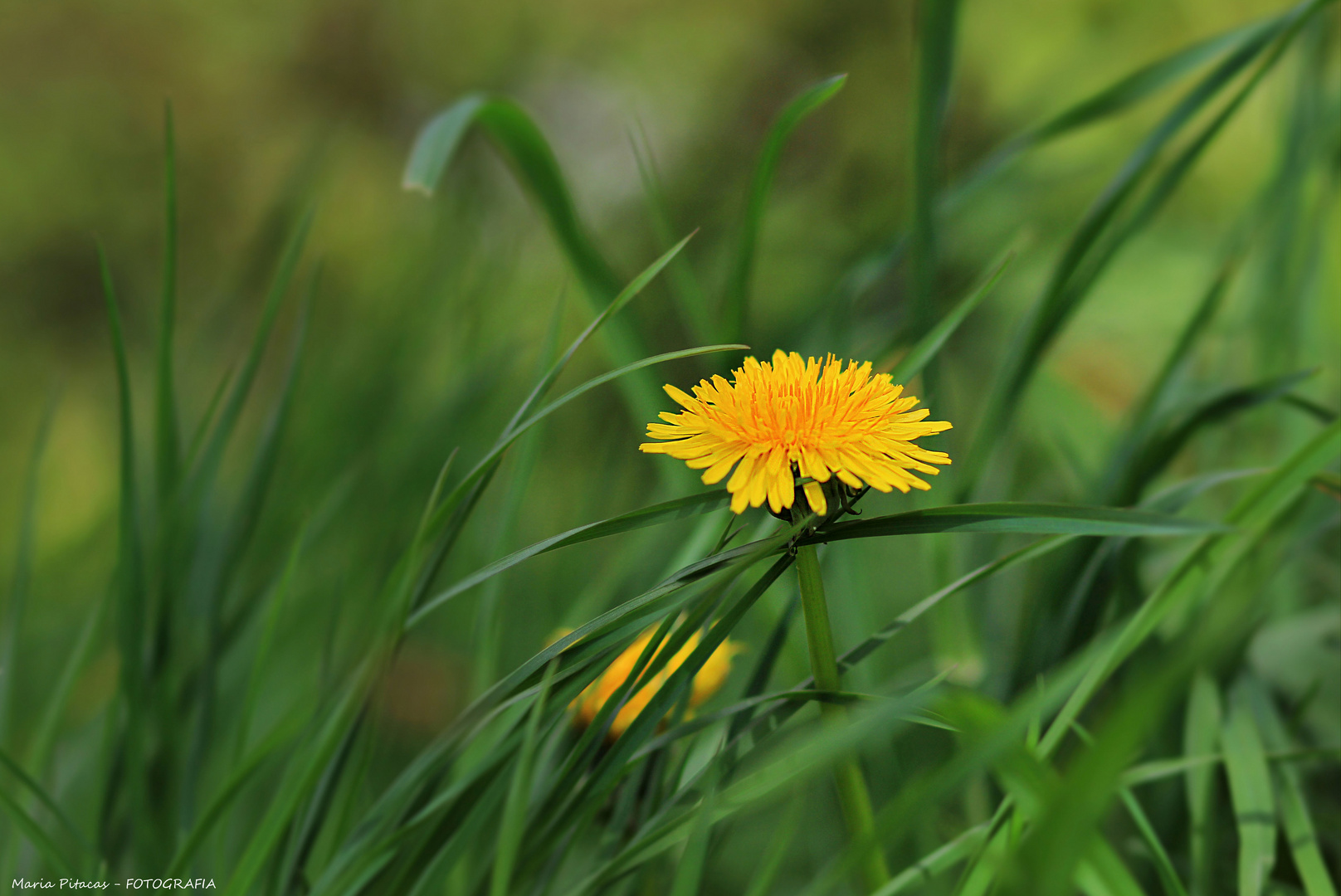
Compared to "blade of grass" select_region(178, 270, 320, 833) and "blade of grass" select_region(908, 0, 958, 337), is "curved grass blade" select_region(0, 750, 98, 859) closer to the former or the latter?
"blade of grass" select_region(178, 270, 320, 833)

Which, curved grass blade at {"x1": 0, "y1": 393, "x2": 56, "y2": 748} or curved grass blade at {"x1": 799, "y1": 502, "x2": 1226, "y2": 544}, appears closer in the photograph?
curved grass blade at {"x1": 799, "y1": 502, "x2": 1226, "y2": 544}

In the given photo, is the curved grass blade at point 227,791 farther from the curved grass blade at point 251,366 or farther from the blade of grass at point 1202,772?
the blade of grass at point 1202,772

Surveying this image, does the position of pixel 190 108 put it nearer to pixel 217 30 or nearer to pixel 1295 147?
pixel 217 30

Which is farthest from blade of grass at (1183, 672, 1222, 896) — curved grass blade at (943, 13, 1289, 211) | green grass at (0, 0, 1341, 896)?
curved grass blade at (943, 13, 1289, 211)

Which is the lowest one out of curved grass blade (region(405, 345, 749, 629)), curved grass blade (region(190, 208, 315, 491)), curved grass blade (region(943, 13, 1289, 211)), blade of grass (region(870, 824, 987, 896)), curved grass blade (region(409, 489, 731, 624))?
blade of grass (region(870, 824, 987, 896))

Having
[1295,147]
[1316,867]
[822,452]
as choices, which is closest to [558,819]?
[822,452]

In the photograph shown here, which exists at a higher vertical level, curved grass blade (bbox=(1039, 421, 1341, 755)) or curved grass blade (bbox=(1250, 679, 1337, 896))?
curved grass blade (bbox=(1039, 421, 1341, 755))
